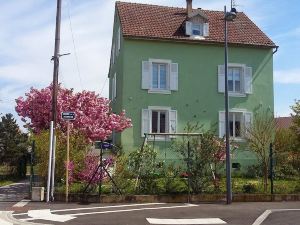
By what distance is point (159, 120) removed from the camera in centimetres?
2900

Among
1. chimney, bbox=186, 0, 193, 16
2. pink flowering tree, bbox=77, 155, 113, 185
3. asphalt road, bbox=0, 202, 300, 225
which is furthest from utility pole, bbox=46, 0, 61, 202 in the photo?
chimney, bbox=186, 0, 193, 16

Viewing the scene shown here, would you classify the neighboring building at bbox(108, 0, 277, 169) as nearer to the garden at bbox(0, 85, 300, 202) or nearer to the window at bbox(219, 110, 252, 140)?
the window at bbox(219, 110, 252, 140)

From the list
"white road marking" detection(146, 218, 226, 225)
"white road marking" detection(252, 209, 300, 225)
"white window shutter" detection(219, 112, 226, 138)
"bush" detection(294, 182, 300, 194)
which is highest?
"white window shutter" detection(219, 112, 226, 138)

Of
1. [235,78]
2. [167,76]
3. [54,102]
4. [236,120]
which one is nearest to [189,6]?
[167,76]

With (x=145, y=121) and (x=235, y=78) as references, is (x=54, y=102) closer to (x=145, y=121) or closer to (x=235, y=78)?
(x=145, y=121)

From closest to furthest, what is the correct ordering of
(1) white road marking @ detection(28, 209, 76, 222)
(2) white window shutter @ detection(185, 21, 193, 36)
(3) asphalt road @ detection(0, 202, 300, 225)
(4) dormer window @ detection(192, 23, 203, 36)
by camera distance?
(3) asphalt road @ detection(0, 202, 300, 225)
(1) white road marking @ detection(28, 209, 76, 222)
(2) white window shutter @ detection(185, 21, 193, 36)
(4) dormer window @ detection(192, 23, 203, 36)

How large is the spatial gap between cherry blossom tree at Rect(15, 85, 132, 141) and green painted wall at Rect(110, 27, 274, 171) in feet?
4.53

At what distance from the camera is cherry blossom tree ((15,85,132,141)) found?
25.7m

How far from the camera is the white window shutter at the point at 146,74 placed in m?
28.8

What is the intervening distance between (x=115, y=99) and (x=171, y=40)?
6.32m

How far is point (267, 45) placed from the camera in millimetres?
30688

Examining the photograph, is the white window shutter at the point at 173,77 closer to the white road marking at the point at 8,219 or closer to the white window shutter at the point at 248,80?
the white window shutter at the point at 248,80

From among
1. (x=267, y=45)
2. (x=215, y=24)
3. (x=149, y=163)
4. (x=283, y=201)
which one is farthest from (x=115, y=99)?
(x=283, y=201)

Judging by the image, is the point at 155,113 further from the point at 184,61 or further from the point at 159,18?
the point at 159,18
